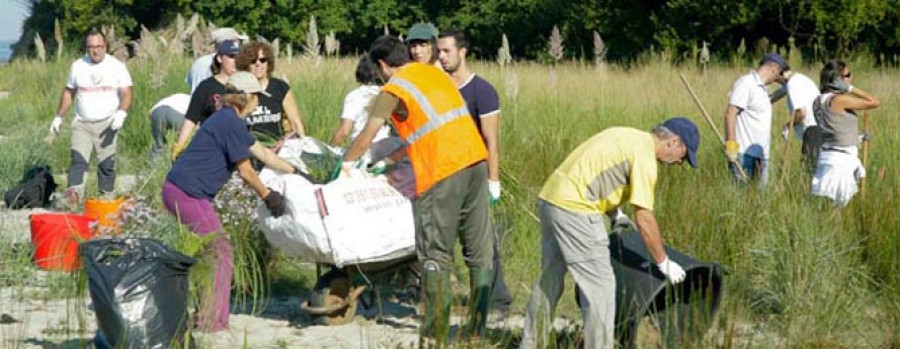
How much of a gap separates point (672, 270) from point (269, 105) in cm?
352

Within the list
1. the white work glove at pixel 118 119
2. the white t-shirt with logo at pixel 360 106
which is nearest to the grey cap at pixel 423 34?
the white t-shirt with logo at pixel 360 106

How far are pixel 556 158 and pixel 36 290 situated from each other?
14.7ft

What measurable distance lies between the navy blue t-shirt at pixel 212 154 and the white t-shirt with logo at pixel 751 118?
4.52m

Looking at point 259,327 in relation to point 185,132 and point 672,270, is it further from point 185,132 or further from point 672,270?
point 672,270

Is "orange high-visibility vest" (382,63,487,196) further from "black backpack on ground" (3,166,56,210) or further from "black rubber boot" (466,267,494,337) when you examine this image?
"black backpack on ground" (3,166,56,210)

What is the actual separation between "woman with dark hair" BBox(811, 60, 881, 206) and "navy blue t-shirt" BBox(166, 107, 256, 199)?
13.3 feet

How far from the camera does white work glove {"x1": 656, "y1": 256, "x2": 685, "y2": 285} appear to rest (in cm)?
625

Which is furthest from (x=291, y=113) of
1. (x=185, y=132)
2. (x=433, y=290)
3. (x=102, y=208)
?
(x=433, y=290)

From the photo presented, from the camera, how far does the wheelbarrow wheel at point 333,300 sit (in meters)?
7.73

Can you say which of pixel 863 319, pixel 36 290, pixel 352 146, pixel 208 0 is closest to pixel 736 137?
pixel 863 319

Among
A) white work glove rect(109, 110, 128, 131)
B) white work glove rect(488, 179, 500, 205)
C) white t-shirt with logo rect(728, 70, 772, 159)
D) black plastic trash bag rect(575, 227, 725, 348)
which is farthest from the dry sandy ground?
white t-shirt with logo rect(728, 70, 772, 159)

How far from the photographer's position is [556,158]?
11461 millimetres

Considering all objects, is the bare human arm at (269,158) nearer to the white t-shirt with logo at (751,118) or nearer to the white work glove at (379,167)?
the white work glove at (379,167)

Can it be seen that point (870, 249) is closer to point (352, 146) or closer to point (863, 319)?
point (863, 319)
